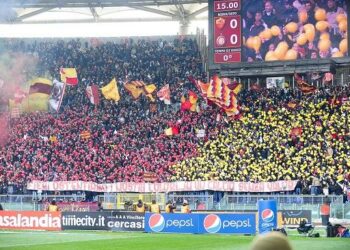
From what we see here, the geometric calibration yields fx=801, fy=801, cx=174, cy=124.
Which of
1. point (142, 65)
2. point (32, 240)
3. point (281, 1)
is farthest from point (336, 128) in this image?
point (32, 240)

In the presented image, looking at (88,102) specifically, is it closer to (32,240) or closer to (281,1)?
(281,1)

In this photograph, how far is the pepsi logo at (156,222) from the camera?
3141 centimetres

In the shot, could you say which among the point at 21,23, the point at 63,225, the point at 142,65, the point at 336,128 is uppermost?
the point at 21,23

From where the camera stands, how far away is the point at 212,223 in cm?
3069

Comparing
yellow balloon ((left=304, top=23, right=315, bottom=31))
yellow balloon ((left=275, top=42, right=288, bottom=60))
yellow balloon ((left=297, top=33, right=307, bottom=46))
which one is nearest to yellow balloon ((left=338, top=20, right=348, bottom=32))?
yellow balloon ((left=304, top=23, right=315, bottom=31))

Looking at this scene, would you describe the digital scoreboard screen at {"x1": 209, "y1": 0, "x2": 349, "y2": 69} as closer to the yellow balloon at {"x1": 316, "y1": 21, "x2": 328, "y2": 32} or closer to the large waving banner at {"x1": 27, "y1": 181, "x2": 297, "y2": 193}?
the yellow balloon at {"x1": 316, "y1": 21, "x2": 328, "y2": 32}

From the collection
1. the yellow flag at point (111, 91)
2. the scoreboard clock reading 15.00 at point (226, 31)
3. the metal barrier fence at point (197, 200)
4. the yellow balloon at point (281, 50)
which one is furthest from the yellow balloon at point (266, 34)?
the yellow flag at point (111, 91)

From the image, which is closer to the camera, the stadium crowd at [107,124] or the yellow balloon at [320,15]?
the yellow balloon at [320,15]

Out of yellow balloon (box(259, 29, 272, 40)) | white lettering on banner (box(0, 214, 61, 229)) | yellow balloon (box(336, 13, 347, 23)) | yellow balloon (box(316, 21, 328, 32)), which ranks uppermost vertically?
yellow balloon (box(336, 13, 347, 23))

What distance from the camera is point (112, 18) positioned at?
203 feet

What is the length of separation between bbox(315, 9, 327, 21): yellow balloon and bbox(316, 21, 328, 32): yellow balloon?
28cm

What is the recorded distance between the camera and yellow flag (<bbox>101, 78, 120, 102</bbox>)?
2084 inches

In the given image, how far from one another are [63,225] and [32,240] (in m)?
5.79

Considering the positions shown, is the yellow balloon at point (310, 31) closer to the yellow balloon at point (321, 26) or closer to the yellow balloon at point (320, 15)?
the yellow balloon at point (321, 26)
